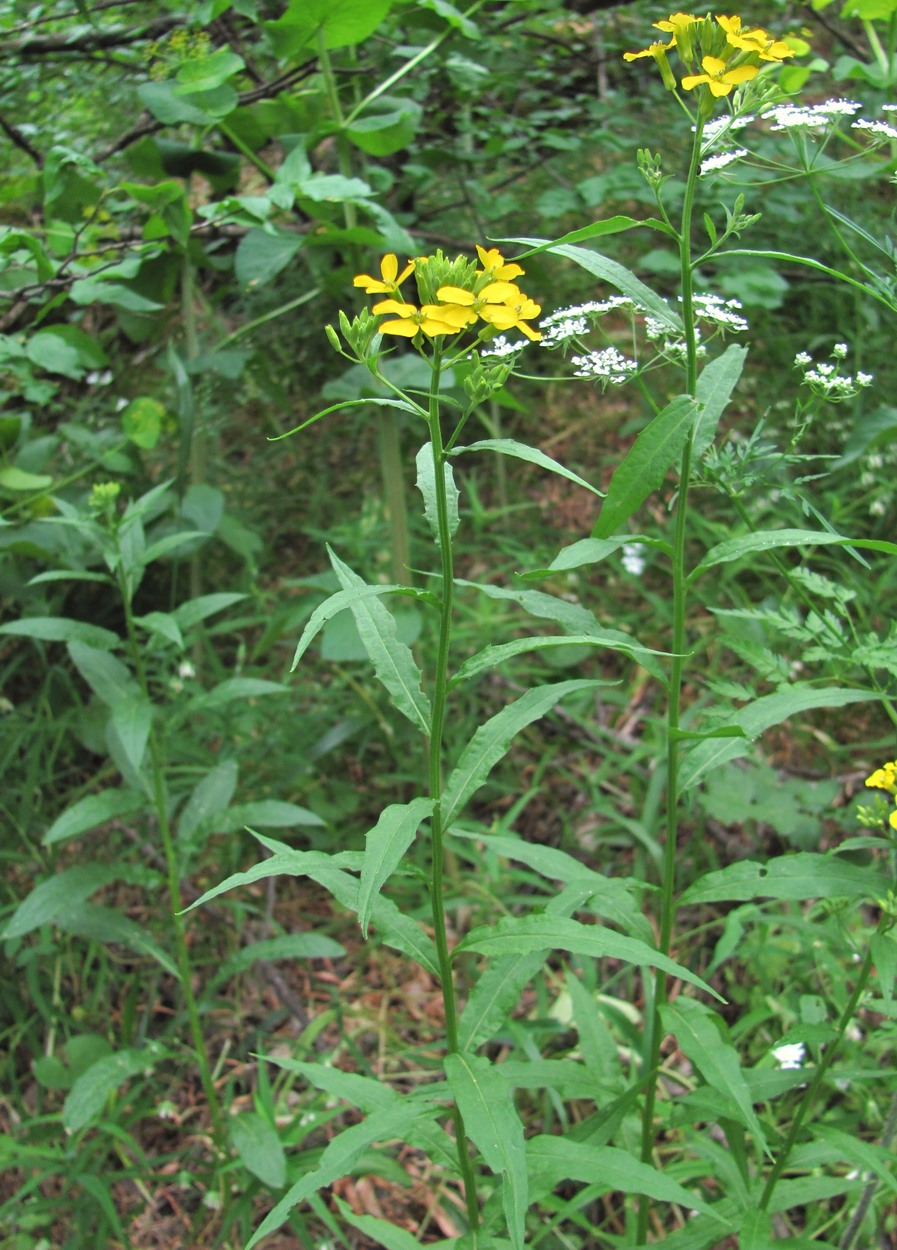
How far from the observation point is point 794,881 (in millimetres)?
1150

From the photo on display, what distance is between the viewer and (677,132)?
107 inches

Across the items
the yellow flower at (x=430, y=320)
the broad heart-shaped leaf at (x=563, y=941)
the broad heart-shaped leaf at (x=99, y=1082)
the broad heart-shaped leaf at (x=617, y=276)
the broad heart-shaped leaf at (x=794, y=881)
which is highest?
the yellow flower at (x=430, y=320)

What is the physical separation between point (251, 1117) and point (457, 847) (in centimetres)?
66

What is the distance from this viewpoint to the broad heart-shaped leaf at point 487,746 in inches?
42.4

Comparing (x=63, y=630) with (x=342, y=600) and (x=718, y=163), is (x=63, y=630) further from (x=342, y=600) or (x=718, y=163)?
(x=718, y=163)

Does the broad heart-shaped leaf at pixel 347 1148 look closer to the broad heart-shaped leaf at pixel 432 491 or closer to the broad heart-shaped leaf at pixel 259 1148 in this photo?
the broad heart-shaped leaf at pixel 259 1148

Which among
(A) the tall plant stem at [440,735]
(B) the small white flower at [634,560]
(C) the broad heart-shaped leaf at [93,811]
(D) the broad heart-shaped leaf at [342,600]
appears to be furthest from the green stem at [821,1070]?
(B) the small white flower at [634,560]

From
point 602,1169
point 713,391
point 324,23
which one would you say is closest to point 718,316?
point 713,391

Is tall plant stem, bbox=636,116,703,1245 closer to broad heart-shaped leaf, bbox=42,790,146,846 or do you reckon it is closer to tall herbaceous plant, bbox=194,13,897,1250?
tall herbaceous plant, bbox=194,13,897,1250

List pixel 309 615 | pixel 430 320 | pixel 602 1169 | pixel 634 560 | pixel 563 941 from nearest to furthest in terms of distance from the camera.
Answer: pixel 430 320, pixel 563 941, pixel 602 1169, pixel 309 615, pixel 634 560

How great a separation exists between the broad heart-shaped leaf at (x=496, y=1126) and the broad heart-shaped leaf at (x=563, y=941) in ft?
0.40

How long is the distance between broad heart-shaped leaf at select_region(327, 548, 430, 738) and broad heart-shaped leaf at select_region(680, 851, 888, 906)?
389mm

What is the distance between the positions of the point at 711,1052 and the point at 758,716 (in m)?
0.37

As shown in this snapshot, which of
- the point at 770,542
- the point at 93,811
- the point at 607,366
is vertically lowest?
the point at 93,811
